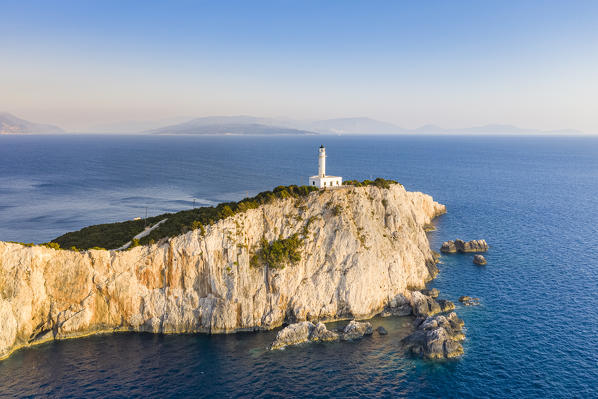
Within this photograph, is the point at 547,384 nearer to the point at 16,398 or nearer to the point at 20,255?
the point at 16,398

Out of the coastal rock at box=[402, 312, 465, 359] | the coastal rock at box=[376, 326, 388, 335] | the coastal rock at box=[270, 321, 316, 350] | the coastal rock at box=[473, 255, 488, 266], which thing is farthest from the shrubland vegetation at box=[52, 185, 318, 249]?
the coastal rock at box=[473, 255, 488, 266]

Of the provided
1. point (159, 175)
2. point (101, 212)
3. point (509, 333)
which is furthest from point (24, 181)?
point (509, 333)

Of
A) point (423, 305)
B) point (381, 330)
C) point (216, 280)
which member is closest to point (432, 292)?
point (423, 305)

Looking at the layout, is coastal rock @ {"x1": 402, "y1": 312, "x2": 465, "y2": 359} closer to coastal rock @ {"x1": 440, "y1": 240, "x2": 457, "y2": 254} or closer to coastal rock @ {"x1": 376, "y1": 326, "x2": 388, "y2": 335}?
coastal rock @ {"x1": 376, "y1": 326, "x2": 388, "y2": 335}

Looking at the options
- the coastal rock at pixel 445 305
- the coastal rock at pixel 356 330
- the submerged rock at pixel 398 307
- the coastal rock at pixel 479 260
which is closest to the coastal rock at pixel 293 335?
the coastal rock at pixel 356 330

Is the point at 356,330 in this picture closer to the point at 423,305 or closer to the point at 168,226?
the point at 423,305
